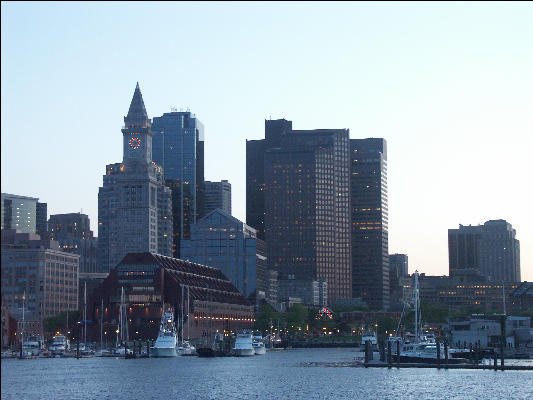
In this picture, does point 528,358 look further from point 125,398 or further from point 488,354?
point 125,398

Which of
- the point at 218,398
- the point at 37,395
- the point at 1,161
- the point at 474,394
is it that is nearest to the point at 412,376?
the point at 474,394

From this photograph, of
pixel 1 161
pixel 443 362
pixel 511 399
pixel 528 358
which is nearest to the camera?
pixel 1 161

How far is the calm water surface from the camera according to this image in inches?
4387

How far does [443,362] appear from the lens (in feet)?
514

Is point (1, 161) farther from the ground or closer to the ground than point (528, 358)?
farther from the ground

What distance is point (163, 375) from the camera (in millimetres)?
146500

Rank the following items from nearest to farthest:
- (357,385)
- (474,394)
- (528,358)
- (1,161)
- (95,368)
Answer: (1,161)
(474,394)
(357,385)
(95,368)
(528,358)

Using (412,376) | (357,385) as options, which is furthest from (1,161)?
(412,376)

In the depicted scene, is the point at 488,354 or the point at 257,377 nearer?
the point at 257,377

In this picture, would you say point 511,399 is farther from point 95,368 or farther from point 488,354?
point 95,368

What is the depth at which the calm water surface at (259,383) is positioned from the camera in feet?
366

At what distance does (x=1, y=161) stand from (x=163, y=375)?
133 m

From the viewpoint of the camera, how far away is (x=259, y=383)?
131125 mm

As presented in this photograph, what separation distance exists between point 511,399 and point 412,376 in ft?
128
